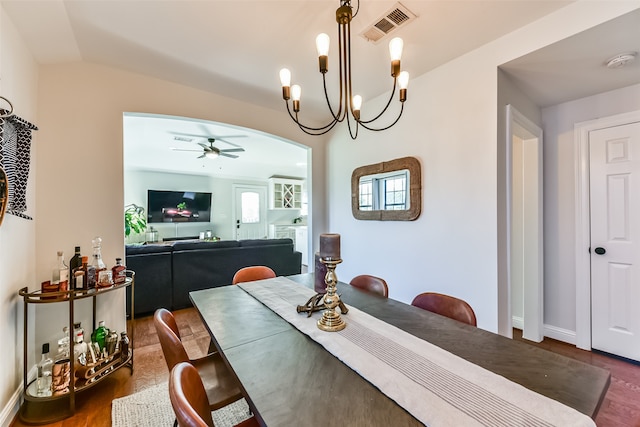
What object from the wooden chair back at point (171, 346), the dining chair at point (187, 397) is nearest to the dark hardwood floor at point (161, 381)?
the wooden chair back at point (171, 346)

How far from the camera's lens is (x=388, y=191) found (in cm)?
285

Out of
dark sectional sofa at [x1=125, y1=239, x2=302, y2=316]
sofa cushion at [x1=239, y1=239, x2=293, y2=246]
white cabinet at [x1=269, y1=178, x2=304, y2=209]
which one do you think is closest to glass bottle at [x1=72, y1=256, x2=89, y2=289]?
dark sectional sofa at [x1=125, y1=239, x2=302, y2=316]

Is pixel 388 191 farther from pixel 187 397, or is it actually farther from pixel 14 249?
pixel 14 249

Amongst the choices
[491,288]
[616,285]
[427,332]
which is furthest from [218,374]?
[616,285]

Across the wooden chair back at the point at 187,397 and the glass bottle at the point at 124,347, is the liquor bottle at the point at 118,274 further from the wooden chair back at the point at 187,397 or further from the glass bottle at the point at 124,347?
the wooden chair back at the point at 187,397

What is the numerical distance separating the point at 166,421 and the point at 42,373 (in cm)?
94

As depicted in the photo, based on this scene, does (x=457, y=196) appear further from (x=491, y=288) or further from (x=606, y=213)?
(x=606, y=213)

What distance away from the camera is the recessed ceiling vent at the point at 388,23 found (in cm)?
167

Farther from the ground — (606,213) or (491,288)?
(606,213)

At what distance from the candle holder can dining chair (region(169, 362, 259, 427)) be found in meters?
0.53

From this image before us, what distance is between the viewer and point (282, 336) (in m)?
1.18

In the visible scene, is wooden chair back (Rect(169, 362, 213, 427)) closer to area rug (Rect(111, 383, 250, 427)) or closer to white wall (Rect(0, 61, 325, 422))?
area rug (Rect(111, 383, 250, 427))

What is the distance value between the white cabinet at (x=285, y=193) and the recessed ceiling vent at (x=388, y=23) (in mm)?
5816

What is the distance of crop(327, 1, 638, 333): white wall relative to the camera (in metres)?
1.91
